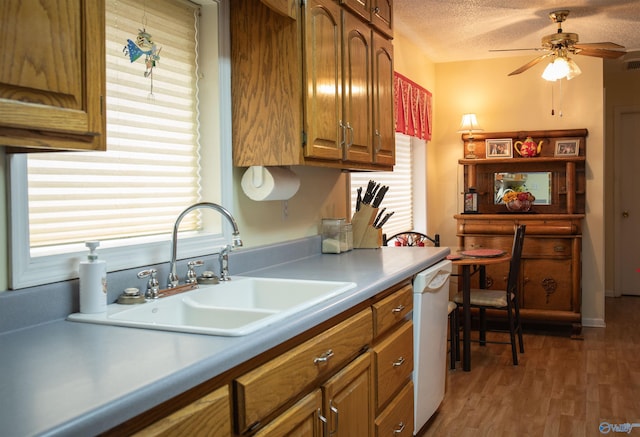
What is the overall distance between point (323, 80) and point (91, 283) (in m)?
1.33

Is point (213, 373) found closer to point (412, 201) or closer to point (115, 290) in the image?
point (115, 290)

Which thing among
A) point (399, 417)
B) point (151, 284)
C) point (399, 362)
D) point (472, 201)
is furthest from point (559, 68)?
point (151, 284)

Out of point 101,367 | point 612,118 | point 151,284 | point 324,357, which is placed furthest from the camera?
point 612,118

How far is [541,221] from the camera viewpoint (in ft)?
16.7

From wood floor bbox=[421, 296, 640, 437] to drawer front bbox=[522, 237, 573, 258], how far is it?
26.3 inches

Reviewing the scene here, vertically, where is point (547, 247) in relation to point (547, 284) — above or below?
above

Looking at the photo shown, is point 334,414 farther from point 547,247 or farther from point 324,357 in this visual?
point 547,247

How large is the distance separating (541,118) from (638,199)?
211 cm

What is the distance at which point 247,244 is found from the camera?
8.76ft

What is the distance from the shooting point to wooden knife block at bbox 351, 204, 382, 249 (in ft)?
11.3

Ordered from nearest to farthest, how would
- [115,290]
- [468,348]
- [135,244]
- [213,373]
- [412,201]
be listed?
[213,373], [115,290], [135,244], [468,348], [412,201]

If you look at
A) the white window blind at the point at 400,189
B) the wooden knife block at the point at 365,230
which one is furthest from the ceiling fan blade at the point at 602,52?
the wooden knife block at the point at 365,230

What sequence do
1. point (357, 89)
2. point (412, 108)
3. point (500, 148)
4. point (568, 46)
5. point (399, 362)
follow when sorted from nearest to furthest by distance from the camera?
1. point (399, 362)
2. point (357, 89)
3. point (568, 46)
4. point (412, 108)
5. point (500, 148)

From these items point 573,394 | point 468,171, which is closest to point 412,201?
point 468,171
